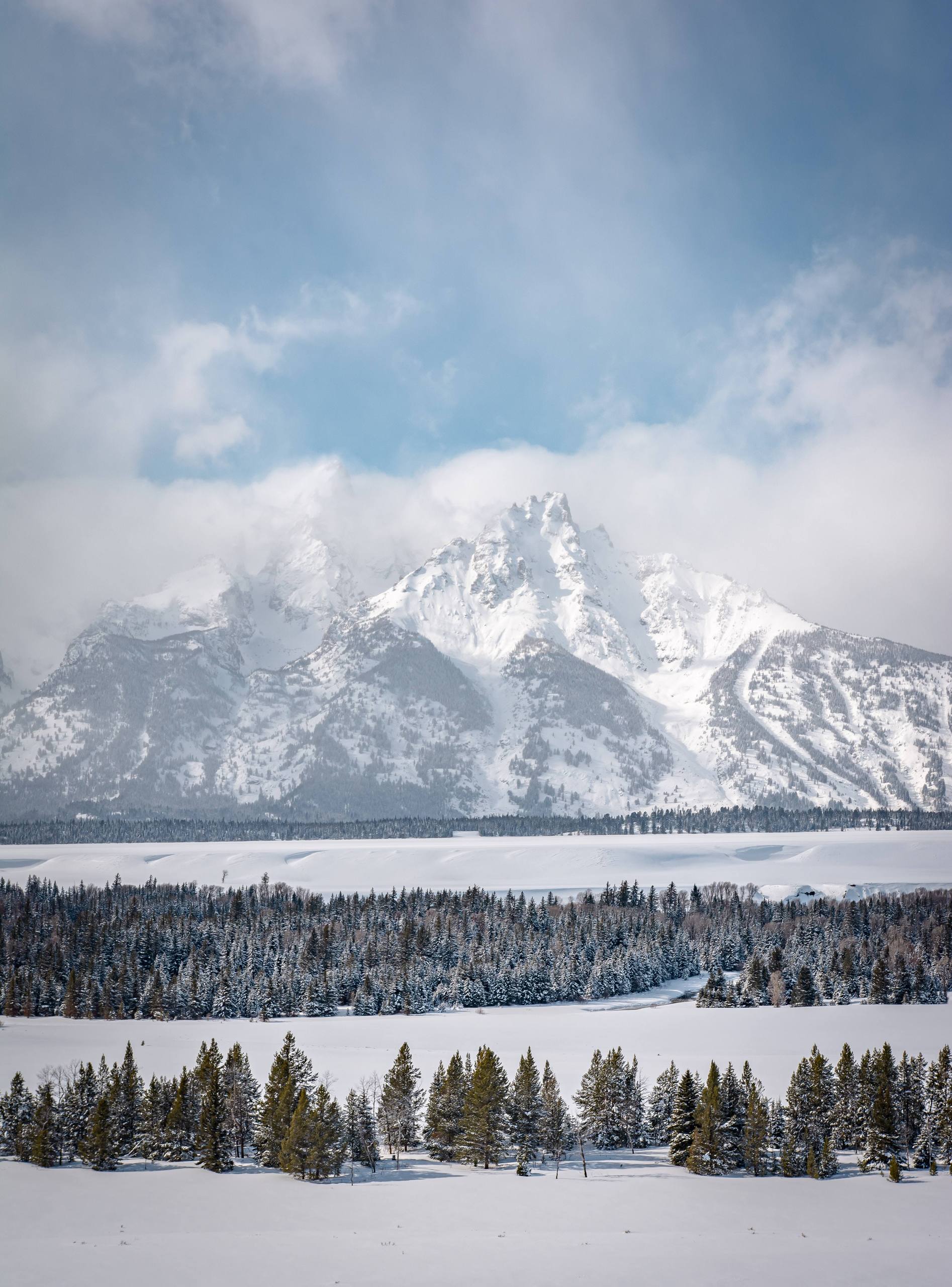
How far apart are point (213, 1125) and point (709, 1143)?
35.2 m

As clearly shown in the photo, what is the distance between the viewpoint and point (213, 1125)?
67.9 meters

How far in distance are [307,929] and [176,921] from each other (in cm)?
2553

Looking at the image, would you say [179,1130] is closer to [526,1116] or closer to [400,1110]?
[400,1110]

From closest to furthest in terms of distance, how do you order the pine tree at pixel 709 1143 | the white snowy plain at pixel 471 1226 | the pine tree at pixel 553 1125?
the white snowy plain at pixel 471 1226
the pine tree at pixel 709 1143
the pine tree at pixel 553 1125

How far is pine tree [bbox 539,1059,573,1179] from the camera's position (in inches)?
2817

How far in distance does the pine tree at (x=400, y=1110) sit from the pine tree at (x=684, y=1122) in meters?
20.3

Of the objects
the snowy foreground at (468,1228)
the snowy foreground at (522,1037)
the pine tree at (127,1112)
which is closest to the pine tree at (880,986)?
the snowy foreground at (522,1037)

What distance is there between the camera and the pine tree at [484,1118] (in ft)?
232

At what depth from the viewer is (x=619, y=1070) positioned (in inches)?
3137

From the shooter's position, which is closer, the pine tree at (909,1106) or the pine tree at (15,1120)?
the pine tree at (15,1120)

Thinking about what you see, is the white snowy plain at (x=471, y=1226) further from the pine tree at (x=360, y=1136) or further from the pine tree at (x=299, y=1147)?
the pine tree at (x=299, y=1147)

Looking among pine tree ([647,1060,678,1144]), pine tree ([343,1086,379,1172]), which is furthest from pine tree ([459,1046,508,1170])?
pine tree ([647,1060,678,1144])

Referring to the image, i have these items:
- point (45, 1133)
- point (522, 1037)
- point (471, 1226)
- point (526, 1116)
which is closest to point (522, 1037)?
point (522, 1037)

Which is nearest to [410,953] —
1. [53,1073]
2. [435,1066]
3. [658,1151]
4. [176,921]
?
[176,921]
